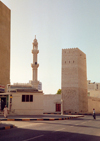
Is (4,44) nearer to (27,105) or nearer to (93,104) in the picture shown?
(27,105)

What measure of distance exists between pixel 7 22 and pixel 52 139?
144 feet

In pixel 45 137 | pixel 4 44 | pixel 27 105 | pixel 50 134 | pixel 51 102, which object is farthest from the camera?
pixel 51 102

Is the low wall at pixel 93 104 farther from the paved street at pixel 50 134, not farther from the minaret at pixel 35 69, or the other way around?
the paved street at pixel 50 134

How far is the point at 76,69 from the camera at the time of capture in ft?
159

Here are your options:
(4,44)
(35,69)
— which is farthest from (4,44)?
(35,69)

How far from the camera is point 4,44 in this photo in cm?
4703

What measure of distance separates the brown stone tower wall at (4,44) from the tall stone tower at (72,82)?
38.3 ft

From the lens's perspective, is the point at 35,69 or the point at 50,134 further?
the point at 35,69

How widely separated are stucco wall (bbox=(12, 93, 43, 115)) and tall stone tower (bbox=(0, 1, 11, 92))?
1623 centimetres

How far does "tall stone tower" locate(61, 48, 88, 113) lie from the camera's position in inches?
1879

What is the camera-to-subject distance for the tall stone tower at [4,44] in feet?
149

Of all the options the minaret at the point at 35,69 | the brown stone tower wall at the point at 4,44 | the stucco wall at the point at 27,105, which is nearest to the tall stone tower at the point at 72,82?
the minaret at the point at 35,69

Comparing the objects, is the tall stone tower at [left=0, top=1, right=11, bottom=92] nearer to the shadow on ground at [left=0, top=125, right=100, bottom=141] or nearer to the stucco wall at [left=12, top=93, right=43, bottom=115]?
the stucco wall at [left=12, top=93, right=43, bottom=115]

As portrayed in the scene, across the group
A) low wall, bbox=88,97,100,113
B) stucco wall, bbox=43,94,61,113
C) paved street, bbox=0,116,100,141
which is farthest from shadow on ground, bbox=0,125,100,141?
low wall, bbox=88,97,100,113
